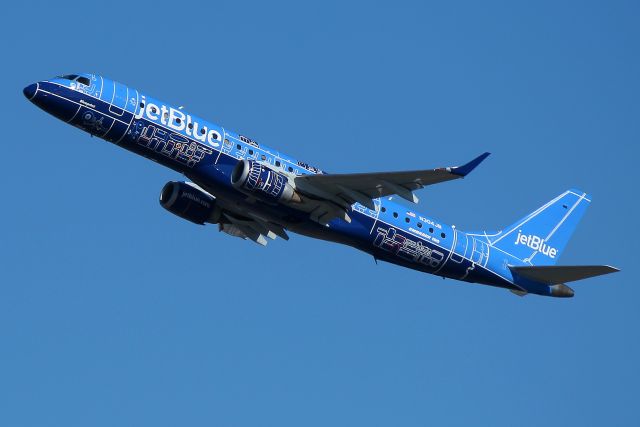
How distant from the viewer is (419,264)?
62.4 metres

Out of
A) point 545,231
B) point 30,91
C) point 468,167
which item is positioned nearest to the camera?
point 468,167

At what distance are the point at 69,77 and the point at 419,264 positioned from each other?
19.9 meters

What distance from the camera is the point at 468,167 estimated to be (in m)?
51.6

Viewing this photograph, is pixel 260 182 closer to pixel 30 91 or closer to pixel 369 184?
pixel 369 184

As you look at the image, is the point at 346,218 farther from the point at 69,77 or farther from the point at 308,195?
the point at 69,77

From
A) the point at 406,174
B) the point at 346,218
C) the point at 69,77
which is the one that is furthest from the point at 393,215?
the point at 69,77

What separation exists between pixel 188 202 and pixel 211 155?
5799mm

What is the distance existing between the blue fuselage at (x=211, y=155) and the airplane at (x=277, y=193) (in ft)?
0.15

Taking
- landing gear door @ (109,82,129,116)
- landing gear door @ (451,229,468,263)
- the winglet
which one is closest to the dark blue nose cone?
landing gear door @ (109,82,129,116)

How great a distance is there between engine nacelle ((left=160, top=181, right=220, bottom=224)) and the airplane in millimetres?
51

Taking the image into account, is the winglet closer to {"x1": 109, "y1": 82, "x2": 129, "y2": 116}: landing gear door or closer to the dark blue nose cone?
{"x1": 109, "y1": 82, "x2": 129, "y2": 116}: landing gear door

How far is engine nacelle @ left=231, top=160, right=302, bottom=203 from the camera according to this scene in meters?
55.7

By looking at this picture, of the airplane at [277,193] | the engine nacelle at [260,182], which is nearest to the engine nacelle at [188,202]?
the airplane at [277,193]

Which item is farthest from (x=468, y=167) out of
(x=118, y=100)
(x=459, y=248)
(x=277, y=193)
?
(x=118, y=100)
